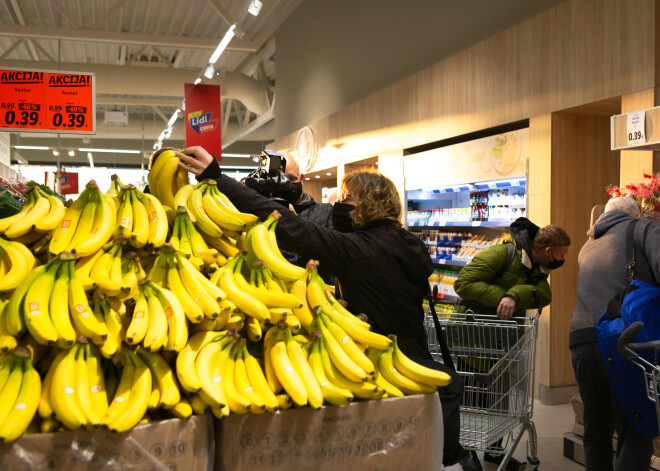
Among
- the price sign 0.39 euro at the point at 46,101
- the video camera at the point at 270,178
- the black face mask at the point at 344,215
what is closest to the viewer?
the black face mask at the point at 344,215

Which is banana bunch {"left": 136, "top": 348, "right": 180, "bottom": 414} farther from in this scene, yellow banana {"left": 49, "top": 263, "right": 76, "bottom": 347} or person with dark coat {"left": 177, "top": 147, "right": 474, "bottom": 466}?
person with dark coat {"left": 177, "top": 147, "right": 474, "bottom": 466}

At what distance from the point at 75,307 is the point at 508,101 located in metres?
4.73

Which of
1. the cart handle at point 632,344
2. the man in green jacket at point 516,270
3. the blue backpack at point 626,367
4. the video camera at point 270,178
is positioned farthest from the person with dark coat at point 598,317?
the video camera at point 270,178

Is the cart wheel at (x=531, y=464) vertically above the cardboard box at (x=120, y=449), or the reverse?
the cardboard box at (x=120, y=449)

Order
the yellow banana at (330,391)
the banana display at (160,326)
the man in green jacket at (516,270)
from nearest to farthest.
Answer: the banana display at (160,326) → the yellow banana at (330,391) → the man in green jacket at (516,270)

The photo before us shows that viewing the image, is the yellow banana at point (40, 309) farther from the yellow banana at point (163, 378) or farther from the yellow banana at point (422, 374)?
the yellow banana at point (422, 374)

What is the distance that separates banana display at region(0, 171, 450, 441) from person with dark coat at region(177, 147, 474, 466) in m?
0.19

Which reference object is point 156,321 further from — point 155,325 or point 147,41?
point 147,41

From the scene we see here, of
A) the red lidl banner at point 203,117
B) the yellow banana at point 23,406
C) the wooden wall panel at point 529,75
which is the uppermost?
the red lidl banner at point 203,117

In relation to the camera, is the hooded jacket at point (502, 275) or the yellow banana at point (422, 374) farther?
the hooded jacket at point (502, 275)

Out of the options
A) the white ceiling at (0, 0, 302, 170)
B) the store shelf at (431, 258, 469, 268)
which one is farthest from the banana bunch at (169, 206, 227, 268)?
the white ceiling at (0, 0, 302, 170)

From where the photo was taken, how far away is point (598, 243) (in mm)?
3277

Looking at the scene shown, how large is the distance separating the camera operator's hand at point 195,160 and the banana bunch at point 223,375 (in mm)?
760

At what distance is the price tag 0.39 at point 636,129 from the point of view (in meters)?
3.60
